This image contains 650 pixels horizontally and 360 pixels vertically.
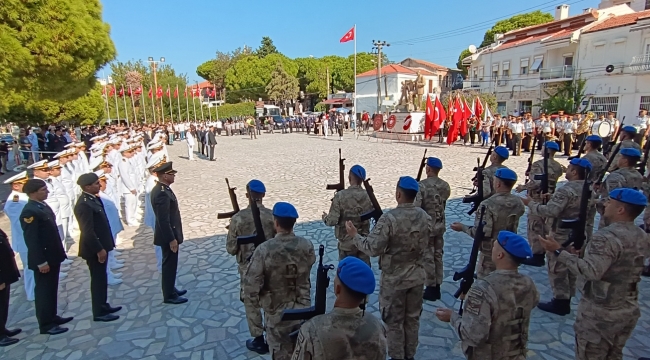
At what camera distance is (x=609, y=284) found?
129 inches

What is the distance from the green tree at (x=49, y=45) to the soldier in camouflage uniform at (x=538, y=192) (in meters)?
9.02

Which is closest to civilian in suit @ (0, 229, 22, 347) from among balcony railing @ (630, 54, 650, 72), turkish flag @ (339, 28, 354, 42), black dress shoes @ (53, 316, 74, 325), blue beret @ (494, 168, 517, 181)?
black dress shoes @ (53, 316, 74, 325)

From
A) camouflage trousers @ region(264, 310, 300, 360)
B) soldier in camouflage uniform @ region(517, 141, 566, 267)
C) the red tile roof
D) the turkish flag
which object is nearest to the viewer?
camouflage trousers @ region(264, 310, 300, 360)

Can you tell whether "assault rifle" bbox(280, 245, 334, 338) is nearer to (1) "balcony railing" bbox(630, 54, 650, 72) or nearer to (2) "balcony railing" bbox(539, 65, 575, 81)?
(1) "balcony railing" bbox(630, 54, 650, 72)

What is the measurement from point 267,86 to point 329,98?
32.2 feet

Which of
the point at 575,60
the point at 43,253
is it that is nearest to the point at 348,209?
the point at 43,253

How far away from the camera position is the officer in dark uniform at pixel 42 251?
177 inches

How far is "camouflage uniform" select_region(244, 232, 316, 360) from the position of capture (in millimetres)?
3289

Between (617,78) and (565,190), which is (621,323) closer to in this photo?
(565,190)

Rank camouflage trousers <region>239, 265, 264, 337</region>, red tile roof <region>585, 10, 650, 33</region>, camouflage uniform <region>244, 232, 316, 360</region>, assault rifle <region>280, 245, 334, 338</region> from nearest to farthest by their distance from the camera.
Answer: assault rifle <region>280, 245, 334, 338</region>, camouflage uniform <region>244, 232, 316, 360</region>, camouflage trousers <region>239, 265, 264, 337</region>, red tile roof <region>585, 10, 650, 33</region>

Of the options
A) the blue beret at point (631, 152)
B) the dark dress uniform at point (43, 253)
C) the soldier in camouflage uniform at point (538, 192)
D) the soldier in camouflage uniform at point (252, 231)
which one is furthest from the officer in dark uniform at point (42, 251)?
the blue beret at point (631, 152)

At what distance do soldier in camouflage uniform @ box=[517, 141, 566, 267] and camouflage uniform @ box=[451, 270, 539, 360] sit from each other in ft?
12.5

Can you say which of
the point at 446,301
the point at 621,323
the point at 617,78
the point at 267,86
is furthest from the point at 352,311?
the point at 267,86

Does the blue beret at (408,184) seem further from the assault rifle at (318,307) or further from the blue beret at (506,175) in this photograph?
the assault rifle at (318,307)
